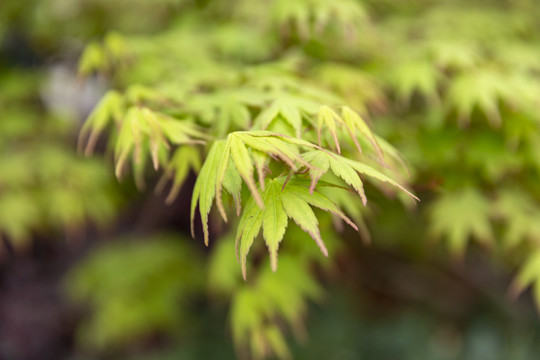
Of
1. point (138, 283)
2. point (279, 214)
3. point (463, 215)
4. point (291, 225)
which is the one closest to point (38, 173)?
point (138, 283)

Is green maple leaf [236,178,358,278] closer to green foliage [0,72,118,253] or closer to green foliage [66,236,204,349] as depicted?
green foliage [0,72,118,253]

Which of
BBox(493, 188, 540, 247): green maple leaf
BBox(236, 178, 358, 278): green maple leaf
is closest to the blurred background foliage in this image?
BBox(493, 188, 540, 247): green maple leaf

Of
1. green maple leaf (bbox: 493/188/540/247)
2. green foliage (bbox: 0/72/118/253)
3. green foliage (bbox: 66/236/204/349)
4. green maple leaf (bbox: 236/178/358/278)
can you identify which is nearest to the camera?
green maple leaf (bbox: 236/178/358/278)

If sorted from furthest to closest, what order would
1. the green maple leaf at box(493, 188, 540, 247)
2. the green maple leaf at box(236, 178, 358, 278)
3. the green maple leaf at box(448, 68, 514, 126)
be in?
the green maple leaf at box(493, 188, 540, 247) < the green maple leaf at box(448, 68, 514, 126) < the green maple leaf at box(236, 178, 358, 278)

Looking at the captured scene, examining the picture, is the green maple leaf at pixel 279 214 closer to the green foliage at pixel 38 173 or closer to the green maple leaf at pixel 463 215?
the green maple leaf at pixel 463 215

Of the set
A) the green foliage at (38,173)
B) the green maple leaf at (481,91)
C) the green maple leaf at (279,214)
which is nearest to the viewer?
the green maple leaf at (279,214)

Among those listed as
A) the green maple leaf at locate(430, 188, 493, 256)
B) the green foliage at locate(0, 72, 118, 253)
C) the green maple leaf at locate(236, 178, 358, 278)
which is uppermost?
the green maple leaf at locate(236, 178, 358, 278)

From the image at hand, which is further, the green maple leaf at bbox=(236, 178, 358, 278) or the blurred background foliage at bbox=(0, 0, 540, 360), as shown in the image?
the blurred background foliage at bbox=(0, 0, 540, 360)

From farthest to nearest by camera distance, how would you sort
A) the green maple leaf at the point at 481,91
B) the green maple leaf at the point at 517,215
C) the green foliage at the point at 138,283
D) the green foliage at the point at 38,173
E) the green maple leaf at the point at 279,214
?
1. the green foliage at the point at 138,283
2. the green foliage at the point at 38,173
3. the green maple leaf at the point at 517,215
4. the green maple leaf at the point at 481,91
5. the green maple leaf at the point at 279,214

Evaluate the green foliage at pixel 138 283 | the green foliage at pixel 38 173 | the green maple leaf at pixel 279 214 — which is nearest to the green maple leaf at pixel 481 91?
the green maple leaf at pixel 279 214
